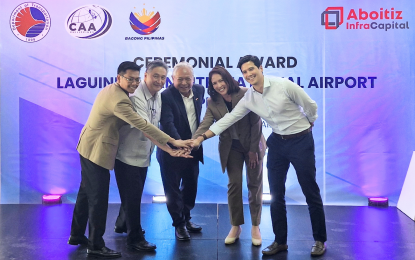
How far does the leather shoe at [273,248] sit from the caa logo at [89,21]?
2.98m

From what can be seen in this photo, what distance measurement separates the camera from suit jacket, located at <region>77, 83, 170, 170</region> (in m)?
2.84

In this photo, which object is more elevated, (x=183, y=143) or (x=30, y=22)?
(x=30, y=22)

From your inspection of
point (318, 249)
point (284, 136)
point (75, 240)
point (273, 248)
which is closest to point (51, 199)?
point (75, 240)

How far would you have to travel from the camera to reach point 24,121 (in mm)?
4645

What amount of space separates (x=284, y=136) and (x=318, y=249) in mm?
879

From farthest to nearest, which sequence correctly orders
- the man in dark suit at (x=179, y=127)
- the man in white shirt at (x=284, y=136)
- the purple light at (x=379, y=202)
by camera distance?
1. the purple light at (x=379, y=202)
2. the man in dark suit at (x=179, y=127)
3. the man in white shirt at (x=284, y=136)

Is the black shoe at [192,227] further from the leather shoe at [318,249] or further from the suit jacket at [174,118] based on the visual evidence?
the leather shoe at [318,249]

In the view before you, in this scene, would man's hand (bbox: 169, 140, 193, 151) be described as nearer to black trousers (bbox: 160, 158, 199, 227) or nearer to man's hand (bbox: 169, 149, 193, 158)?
man's hand (bbox: 169, 149, 193, 158)

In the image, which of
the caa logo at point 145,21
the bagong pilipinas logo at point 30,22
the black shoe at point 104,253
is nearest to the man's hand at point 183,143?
the black shoe at point 104,253

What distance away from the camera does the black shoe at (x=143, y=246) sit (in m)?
3.09

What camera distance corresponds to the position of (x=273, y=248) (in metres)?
3.07

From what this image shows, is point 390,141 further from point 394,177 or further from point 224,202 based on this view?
point 224,202

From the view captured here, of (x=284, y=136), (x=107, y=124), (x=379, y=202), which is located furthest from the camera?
(x=379, y=202)

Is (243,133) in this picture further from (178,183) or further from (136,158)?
(136,158)
